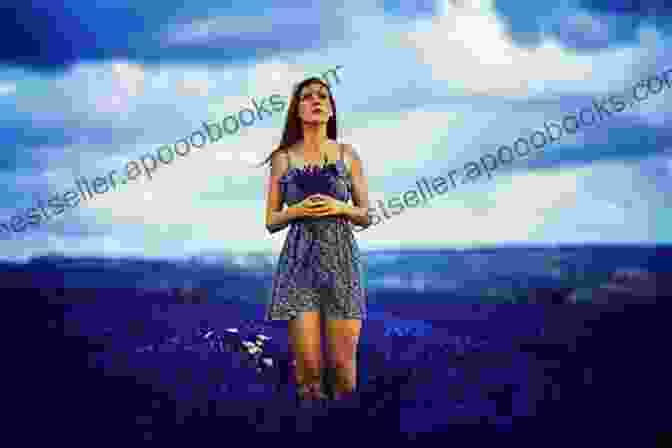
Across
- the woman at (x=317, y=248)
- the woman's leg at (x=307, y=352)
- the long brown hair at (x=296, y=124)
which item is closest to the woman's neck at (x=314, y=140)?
the woman at (x=317, y=248)

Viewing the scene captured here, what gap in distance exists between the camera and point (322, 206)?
543 cm

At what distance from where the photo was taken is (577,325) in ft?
26.6

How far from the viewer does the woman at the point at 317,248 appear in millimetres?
5504

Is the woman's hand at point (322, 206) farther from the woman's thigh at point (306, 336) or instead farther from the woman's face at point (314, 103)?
the woman's thigh at point (306, 336)

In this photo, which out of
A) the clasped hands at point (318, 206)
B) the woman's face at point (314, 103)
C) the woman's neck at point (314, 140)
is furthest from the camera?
the woman's neck at point (314, 140)

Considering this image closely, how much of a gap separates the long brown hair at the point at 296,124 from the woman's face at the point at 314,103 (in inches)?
1.5

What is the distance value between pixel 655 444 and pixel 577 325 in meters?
2.79

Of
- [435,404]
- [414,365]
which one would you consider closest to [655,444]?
[435,404]

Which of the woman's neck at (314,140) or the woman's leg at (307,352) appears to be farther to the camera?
the woman's neck at (314,140)

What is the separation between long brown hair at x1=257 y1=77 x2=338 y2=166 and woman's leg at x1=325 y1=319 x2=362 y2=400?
1.16 metres

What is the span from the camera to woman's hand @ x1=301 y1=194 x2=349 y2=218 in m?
5.43

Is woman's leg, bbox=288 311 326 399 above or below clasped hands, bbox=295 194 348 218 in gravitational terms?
below

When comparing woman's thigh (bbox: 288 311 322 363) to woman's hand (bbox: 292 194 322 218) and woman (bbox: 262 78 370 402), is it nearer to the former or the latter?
woman (bbox: 262 78 370 402)

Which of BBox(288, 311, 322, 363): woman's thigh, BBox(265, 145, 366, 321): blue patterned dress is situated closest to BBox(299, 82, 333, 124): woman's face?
BBox(265, 145, 366, 321): blue patterned dress
